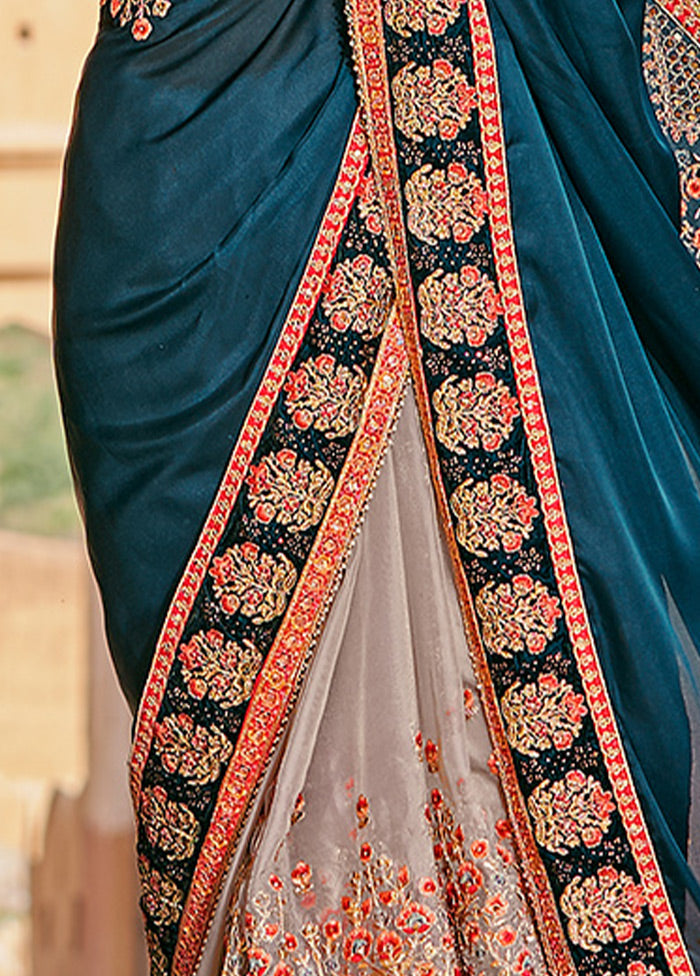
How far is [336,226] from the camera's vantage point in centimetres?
100

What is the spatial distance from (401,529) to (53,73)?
5.11 ft

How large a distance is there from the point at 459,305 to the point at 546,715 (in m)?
0.27

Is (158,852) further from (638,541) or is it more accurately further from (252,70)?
(252,70)

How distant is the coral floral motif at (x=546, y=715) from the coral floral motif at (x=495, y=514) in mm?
92

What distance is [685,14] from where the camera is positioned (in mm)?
992

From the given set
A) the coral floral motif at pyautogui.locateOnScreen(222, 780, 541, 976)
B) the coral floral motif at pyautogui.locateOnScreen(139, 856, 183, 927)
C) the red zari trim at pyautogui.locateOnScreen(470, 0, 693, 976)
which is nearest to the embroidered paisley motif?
the red zari trim at pyautogui.locateOnScreen(470, 0, 693, 976)

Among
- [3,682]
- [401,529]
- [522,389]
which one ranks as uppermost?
[522,389]

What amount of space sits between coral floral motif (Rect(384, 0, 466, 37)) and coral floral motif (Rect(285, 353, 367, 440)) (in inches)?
8.7

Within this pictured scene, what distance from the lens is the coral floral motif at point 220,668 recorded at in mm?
1004

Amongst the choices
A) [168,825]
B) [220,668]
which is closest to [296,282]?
[220,668]

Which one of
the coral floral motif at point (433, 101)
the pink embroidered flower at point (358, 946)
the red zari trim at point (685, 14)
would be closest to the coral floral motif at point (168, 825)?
the pink embroidered flower at point (358, 946)

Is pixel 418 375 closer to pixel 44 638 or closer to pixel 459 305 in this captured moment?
pixel 459 305

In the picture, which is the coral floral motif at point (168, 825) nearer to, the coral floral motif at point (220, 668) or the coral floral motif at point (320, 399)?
the coral floral motif at point (220, 668)

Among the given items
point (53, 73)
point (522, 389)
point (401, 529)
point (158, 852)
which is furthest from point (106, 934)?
point (53, 73)
